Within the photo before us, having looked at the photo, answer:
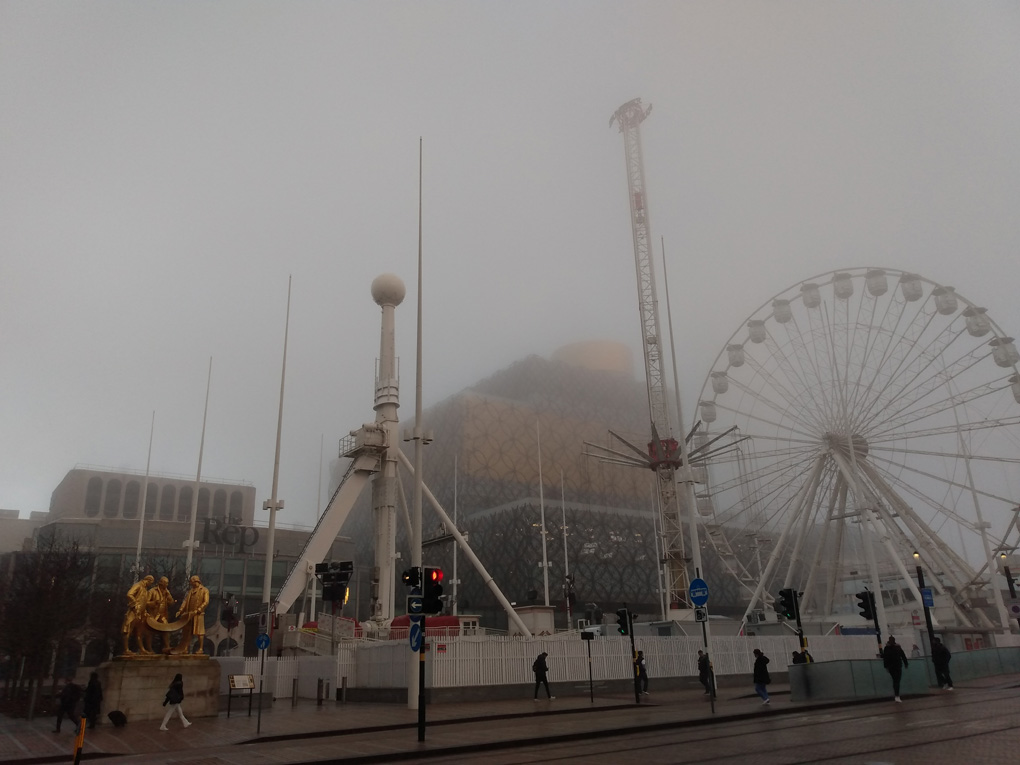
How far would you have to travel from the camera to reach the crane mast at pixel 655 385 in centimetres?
5541

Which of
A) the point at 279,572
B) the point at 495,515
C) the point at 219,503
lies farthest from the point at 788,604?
the point at 219,503

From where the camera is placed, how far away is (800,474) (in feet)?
152

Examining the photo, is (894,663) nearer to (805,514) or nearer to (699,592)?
(699,592)

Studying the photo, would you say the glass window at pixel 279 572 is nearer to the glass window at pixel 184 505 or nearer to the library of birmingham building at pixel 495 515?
the library of birmingham building at pixel 495 515

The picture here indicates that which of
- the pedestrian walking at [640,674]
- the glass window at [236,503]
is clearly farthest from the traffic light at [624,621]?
the glass window at [236,503]

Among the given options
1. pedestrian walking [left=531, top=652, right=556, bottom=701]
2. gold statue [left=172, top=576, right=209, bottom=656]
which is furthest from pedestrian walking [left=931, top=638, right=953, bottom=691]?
gold statue [left=172, top=576, right=209, bottom=656]

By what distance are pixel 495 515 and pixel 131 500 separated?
47665mm

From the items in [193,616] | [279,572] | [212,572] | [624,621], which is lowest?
[624,621]

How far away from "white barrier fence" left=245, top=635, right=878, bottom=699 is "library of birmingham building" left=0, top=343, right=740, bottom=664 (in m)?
40.7

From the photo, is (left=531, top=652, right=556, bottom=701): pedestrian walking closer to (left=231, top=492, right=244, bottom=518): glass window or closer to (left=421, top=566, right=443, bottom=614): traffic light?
(left=421, top=566, right=443, bottom=614): traffic light

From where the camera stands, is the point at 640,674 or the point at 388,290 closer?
the point at 640,674

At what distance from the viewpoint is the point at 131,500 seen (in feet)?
311

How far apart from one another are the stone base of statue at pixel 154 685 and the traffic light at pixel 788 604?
60.6 ft

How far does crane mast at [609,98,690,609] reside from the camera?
55.4m
